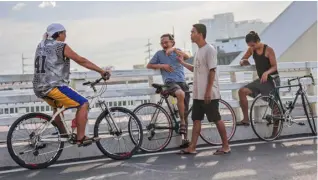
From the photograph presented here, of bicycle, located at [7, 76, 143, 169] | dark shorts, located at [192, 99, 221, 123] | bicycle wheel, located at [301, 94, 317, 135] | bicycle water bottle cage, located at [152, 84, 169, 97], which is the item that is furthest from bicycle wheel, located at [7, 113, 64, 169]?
bicycle wheel, located at [301, 94, 317, 135]

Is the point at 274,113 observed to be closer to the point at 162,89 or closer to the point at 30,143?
the point at 162,89

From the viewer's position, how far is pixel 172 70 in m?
6.20

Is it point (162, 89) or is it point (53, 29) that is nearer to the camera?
point (53, 29)

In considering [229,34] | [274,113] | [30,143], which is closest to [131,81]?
[30,143]

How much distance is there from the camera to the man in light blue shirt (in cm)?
609

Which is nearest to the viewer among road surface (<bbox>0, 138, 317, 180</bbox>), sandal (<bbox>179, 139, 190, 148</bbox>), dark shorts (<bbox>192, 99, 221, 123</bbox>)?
road surface (<bbox>0, 138, 317, 180</bbox>)

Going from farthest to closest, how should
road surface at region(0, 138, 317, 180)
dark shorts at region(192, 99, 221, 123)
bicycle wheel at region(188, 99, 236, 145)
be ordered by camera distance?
bicycle wheel at region(188, 99, 236, 145) → dark shorts at region(192, 99, 221, 123) → road surface at region(0, 138, 317, 180)

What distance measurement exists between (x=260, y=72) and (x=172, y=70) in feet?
5.30

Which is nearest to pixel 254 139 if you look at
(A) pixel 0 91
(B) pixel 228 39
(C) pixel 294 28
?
(A) pixel 0 91

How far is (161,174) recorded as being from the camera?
15.6 ft

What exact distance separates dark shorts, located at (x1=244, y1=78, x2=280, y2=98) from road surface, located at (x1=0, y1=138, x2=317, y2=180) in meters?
1.12

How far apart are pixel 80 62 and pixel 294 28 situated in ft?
34.4

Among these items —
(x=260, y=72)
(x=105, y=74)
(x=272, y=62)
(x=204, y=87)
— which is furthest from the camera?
(x=260, y=72)

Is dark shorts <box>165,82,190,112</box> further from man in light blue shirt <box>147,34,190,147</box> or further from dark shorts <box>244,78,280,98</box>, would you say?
dark shorts <box>244,78,280,98</box>
